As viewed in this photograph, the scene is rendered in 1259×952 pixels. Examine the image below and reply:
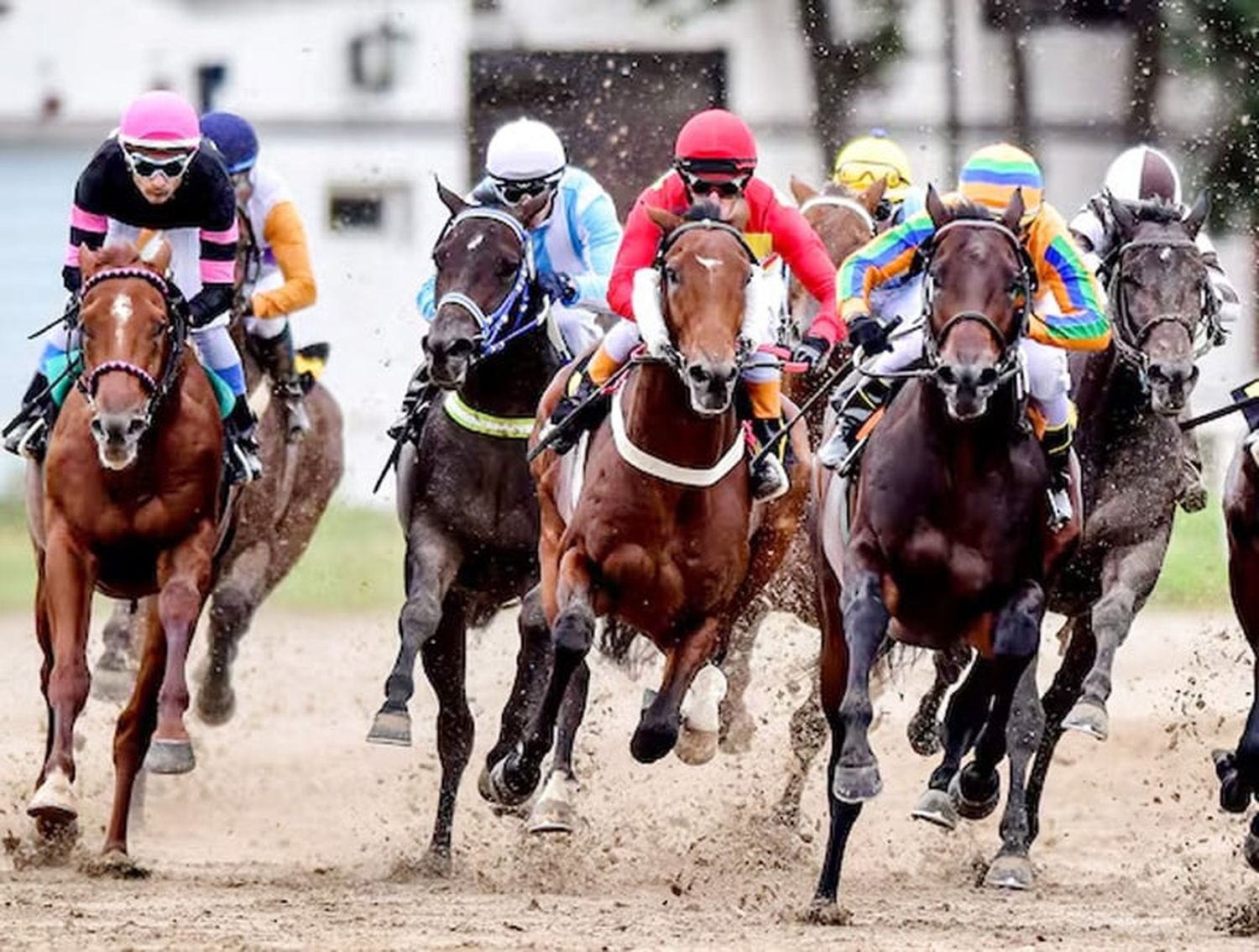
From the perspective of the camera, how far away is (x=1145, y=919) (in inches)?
408

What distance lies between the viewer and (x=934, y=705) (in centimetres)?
1295

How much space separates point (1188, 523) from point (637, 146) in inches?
201

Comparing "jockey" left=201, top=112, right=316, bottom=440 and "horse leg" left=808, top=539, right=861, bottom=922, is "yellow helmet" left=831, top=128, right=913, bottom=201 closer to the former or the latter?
"jockey" left=201, top=112, right=316, bottom=440

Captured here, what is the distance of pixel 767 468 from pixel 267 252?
343 centimetres

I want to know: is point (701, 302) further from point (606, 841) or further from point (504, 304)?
point (606, 841)

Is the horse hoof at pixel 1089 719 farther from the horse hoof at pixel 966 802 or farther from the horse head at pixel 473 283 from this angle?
the horse head at pixel 473 283

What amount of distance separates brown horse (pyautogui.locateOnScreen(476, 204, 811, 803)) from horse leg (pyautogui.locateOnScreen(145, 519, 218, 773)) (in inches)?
40.8

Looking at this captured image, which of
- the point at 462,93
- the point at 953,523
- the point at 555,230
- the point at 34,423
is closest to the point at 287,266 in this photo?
the point at 555,230

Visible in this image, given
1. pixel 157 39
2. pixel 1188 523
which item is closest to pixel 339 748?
pixel 1188 523

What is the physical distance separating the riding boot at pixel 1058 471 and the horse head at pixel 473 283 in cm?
192

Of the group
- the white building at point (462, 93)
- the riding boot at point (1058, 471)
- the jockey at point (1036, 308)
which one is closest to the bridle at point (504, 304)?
the jockey at point (1036, 308)

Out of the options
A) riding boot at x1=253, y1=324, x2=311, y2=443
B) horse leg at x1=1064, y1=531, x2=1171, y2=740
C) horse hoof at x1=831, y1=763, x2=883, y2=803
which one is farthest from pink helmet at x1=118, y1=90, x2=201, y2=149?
horse leg at x1=1064, y1=531, x2=1171, y2=740

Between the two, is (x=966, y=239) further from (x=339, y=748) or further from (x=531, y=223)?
(x=339, y=748)

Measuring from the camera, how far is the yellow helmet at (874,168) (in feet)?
46.7
